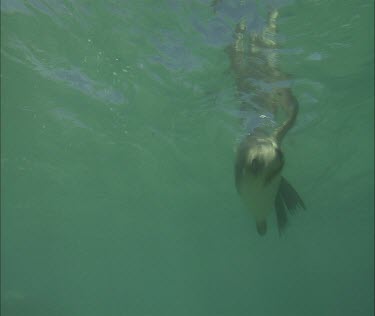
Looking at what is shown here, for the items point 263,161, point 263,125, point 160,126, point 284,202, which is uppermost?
point 160,126

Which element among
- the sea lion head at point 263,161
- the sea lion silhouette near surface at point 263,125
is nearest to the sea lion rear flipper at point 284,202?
the sea lion silhouette near surface at point 263,125

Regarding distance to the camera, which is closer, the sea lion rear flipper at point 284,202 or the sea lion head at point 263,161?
the sea lion head at point 263,161

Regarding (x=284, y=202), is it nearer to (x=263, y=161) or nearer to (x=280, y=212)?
(x=280, y=212)

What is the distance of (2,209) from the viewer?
44.8 m

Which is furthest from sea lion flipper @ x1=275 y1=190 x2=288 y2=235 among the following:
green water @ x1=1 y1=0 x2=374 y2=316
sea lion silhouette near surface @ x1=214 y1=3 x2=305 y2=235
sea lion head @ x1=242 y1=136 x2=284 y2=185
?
green water @ x1=1 y1=0 x2=374 y2=316

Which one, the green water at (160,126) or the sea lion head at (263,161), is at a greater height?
the green water at (160,126)

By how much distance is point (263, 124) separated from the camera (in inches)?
586

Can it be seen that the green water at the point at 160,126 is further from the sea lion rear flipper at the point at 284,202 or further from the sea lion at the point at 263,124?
the sea lion rear flipper at the point at 284,202

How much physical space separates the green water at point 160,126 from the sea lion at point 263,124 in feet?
1.54

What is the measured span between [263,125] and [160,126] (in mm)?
7393

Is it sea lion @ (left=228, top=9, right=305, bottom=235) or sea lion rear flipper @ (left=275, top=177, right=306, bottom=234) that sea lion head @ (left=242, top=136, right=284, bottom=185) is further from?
sea lion rear flipper @ (left=275, top=177, right=306, bottom=234)

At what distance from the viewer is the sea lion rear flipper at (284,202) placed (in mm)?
4965

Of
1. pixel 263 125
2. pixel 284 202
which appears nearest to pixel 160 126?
pixel 263 125

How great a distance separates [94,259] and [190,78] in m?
66.1
